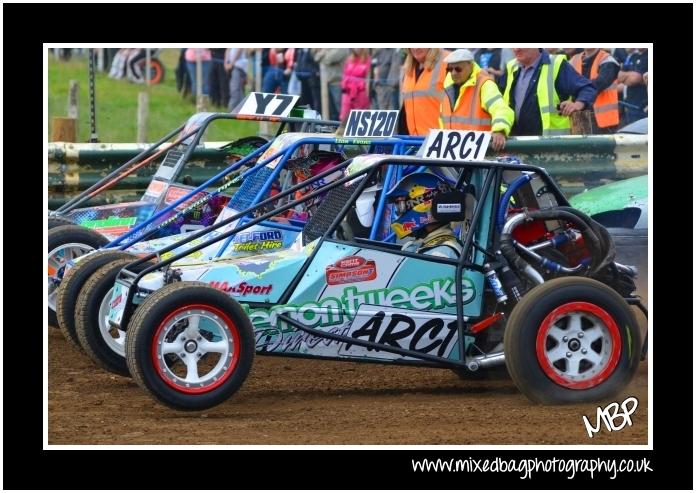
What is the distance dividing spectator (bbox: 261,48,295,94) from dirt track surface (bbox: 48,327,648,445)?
8.93 m

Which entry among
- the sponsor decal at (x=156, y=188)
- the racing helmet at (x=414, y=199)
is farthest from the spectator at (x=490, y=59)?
the racing helmet at (x=414, y=199)

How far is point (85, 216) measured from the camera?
10.8 metres

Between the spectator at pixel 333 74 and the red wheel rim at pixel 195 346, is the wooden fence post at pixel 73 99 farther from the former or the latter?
the red wheel rim at pixel 195 346

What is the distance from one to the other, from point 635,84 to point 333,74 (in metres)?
4.34

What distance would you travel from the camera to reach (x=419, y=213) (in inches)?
325

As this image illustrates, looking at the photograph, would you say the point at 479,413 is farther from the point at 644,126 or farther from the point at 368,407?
the point at 644,126

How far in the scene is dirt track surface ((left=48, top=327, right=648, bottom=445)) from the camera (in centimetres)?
690

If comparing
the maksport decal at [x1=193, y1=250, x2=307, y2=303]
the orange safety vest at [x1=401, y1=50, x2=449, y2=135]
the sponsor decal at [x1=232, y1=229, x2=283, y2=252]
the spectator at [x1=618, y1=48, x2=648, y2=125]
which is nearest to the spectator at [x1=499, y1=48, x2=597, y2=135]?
the orange safety vest at [x1=401, y1=50, x2=449, y2=135]

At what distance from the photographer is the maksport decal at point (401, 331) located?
25.2ft

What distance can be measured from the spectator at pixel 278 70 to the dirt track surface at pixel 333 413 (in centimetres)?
893

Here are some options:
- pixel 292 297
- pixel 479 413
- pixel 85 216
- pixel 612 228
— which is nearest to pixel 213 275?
pixel 292 297

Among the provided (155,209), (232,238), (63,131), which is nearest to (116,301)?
(232,238)

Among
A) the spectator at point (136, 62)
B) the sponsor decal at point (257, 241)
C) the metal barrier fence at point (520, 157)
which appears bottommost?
the sponsor decal at point (257, 241)

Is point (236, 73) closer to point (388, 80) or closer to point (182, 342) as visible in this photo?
point (388, 80)
